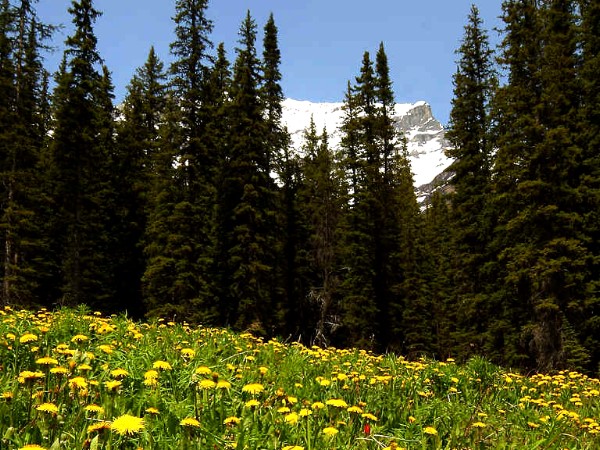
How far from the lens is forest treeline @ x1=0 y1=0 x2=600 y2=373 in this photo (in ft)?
55.3

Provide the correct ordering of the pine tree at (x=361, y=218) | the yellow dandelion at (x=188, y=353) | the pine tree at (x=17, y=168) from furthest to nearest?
the pine tree at (x=361, y=218) → the pine tree at (x=17, y=168) → the yellow dandelion at (x=188, y=353)

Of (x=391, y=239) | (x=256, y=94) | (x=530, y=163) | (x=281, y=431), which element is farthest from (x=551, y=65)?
(x=281, y=431)

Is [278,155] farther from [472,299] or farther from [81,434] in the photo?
[81,434]

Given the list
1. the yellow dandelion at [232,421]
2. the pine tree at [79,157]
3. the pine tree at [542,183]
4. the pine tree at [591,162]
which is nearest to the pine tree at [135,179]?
the pine tree at [79,157]

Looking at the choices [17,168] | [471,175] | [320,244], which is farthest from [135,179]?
[471,175]

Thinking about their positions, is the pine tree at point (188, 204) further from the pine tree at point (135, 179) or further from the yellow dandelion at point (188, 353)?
the yellow dandelion at point (188, 353)

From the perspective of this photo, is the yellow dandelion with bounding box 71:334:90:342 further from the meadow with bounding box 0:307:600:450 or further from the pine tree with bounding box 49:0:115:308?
the pine tree with bounding box 49:0:115:308

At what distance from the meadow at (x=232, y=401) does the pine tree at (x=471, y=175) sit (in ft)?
51.4

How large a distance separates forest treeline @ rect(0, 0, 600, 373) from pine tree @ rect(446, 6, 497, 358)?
105mm

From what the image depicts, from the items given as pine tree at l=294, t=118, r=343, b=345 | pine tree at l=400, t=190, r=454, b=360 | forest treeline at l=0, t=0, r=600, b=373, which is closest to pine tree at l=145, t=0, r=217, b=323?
forest treeline at l=0, t=0, r=600, b=373

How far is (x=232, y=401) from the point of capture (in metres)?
3.32

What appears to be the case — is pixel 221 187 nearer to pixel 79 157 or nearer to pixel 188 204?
pixel 188 204

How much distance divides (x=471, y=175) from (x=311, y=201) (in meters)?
11.9

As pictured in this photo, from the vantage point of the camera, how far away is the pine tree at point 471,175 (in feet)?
70.5
